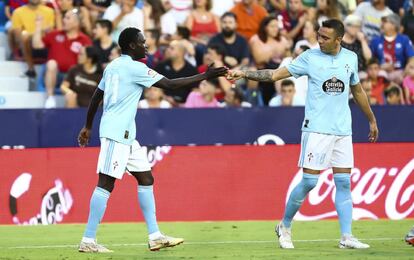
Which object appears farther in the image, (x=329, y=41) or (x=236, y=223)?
(x=236, y=223)

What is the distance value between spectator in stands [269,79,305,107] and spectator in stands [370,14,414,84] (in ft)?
8.00

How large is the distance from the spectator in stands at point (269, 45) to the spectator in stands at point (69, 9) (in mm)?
2749

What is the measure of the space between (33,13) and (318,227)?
725 cm

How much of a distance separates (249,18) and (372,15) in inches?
86.4

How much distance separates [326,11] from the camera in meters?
20.5

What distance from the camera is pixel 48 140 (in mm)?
16938

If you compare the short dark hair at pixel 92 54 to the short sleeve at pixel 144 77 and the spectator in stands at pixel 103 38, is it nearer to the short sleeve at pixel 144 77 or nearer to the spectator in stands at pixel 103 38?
the spectator in stands at pixel 103 38

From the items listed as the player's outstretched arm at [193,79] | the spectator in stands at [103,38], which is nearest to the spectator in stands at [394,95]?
the spectator in stands at [103,38]

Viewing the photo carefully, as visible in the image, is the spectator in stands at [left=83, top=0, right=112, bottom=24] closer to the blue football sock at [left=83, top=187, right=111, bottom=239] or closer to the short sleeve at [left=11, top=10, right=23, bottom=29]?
the short sleeve at [left=11, top=10, right=23, bottom=29]

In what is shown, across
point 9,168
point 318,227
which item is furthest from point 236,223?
point 9,168

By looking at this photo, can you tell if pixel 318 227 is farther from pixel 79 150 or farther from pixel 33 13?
pixel 33 13

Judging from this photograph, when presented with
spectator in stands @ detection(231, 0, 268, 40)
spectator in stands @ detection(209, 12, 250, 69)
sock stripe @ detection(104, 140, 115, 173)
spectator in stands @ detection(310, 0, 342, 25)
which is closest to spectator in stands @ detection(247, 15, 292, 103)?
spectator in stands @ detection(209, 12, 250, 69)

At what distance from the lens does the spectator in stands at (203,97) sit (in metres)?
18.2

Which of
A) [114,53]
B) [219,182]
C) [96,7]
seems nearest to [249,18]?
[96,7]
